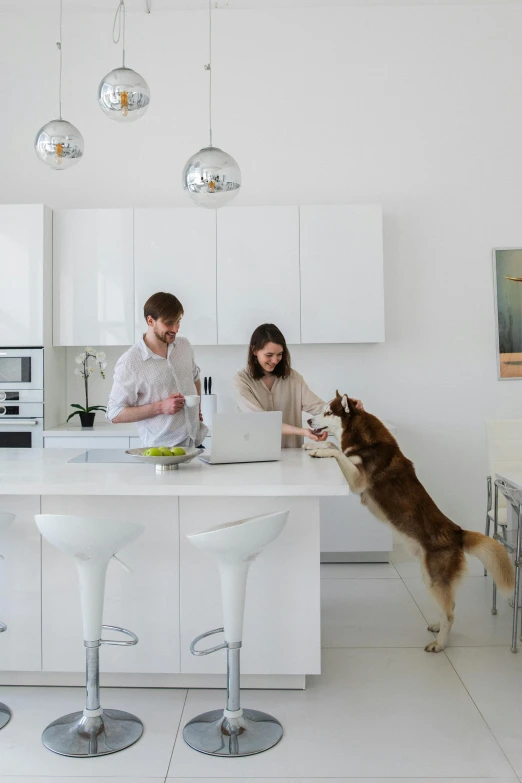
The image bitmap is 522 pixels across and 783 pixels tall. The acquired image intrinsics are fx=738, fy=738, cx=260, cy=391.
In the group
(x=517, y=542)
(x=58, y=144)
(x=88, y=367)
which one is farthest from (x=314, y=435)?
(x=88, y=367)

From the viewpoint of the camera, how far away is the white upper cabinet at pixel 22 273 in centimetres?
468

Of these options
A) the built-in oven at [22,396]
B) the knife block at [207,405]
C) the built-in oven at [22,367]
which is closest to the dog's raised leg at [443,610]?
the knife block at [207,405]

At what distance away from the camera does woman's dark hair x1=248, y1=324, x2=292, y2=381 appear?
144 inches

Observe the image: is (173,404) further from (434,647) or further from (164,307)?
(434,647)

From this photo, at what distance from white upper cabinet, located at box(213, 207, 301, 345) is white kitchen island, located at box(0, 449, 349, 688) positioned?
2047 mm

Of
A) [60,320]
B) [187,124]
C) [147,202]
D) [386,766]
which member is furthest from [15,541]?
[187,124]

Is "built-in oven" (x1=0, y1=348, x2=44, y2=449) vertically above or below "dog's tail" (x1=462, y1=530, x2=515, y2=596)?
above

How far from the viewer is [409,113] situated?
5090 millimetres

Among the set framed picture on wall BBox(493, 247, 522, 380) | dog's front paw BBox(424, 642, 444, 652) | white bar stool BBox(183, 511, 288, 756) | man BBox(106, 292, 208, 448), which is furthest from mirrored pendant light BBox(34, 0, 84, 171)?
framed picture on wall BBox(493, 247, 522, 380)

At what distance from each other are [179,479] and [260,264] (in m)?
2.35

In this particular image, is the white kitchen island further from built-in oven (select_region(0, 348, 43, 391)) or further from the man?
built-in oven (select_region(0, 348, 43, 391))

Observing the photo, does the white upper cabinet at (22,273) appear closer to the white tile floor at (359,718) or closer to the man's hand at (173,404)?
the man's hand at (173,404)

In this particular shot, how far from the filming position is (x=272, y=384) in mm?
3771

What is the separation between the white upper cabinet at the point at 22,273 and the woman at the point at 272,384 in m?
1.67
